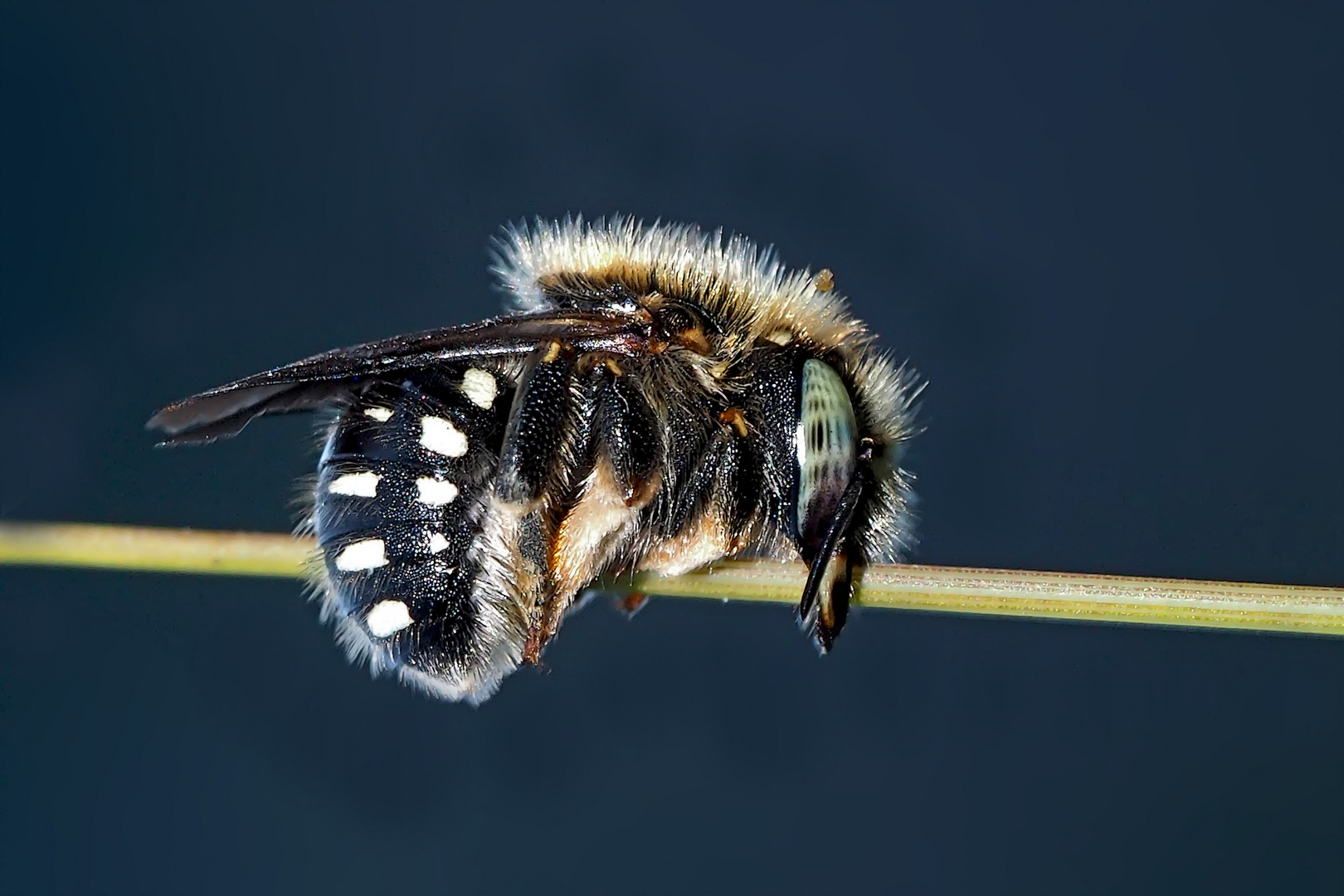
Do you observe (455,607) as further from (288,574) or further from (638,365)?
(638,365)

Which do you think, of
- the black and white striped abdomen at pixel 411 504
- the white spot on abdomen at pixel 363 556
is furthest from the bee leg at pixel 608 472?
the white spot on abdomen at pixel 363 556

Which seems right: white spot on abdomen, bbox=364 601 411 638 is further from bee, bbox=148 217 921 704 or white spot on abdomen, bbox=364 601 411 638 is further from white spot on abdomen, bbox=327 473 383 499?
white spot on abdomen, bbox=327 473 383 499

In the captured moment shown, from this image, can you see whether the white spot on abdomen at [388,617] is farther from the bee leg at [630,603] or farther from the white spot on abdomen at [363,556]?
the bee leg at [630,603]

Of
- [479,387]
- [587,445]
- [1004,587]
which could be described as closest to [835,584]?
[1004,587]

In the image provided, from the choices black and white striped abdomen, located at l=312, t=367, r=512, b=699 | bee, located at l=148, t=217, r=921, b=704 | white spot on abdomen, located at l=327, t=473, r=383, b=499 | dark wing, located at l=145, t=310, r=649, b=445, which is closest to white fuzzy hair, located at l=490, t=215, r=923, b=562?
bee, located at l=148, t=217, r=921, b=704

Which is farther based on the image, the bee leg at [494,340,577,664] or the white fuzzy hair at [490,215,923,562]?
the white fuzzy hair at [490,215,923,562]

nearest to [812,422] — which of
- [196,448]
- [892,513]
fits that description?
[892,513]
